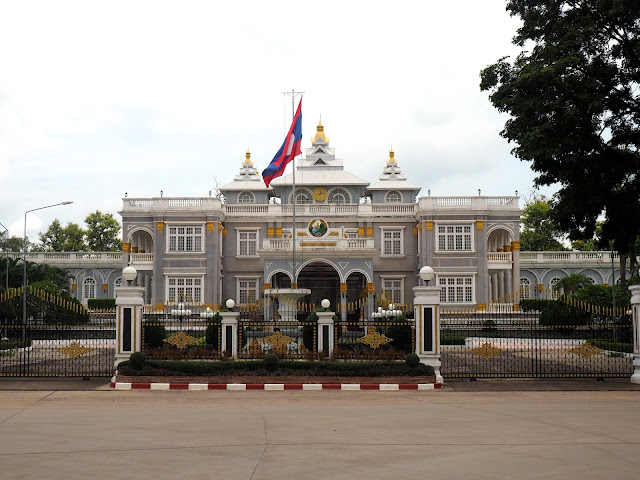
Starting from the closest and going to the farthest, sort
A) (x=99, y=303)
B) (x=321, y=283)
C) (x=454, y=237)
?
(x=454, y=237)
(x=321, y=283)
(x=99, y=303)

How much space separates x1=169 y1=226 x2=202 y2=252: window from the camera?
44.2 meters

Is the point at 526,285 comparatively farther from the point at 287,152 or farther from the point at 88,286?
the point at 88,286

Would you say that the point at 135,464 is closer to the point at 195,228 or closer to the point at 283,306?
the point at 283,306

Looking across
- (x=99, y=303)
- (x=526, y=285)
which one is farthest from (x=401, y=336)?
(x=526, y=285)

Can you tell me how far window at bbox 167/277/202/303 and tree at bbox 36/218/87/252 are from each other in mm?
20010

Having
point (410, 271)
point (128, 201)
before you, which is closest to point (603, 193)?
point (410, 271)

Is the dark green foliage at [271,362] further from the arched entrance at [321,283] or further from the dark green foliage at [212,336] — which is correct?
the arched entrance at [321,283]

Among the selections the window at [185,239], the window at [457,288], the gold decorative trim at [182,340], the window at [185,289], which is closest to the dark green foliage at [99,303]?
the window at [185,289]

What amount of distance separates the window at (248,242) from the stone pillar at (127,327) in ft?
89.8

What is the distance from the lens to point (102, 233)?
61094mm

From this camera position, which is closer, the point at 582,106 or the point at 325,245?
the point at 582,106

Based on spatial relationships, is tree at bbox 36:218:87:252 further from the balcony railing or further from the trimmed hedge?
the trimmed hedge

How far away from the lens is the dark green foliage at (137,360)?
17.2m

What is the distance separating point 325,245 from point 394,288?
6749 mm
